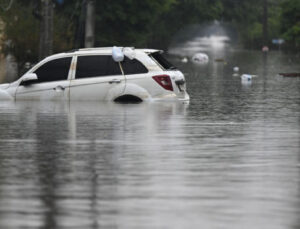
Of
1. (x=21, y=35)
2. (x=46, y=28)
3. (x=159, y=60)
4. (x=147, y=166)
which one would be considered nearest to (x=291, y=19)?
(x=21, y=35)

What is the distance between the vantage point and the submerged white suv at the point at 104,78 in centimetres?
2308

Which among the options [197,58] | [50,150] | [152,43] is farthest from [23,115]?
[152,43]

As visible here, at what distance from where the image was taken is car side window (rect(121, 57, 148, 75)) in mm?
23094

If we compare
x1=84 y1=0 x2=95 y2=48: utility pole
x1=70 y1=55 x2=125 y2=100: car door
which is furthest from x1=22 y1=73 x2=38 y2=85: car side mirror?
x1=84 y1=0 x2=95 y2=48: utility pole

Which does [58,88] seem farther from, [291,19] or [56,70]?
[291,19]

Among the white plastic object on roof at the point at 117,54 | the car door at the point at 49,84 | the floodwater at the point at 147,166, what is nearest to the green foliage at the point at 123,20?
the car door at the point at 49,84

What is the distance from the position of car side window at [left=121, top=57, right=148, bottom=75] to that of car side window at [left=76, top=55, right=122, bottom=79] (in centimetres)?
17

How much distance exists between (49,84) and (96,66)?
108 centimetres

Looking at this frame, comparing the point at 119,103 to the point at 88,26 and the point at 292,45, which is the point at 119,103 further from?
the point at 292,45

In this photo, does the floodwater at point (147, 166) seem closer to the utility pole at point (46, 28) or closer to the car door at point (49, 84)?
the car door at point (49, 84)

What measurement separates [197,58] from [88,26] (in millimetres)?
23743

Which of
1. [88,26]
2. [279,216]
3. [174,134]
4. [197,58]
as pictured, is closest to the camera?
[279,216]

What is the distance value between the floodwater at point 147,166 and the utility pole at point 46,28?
14.0m

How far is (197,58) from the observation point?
3012 inches
